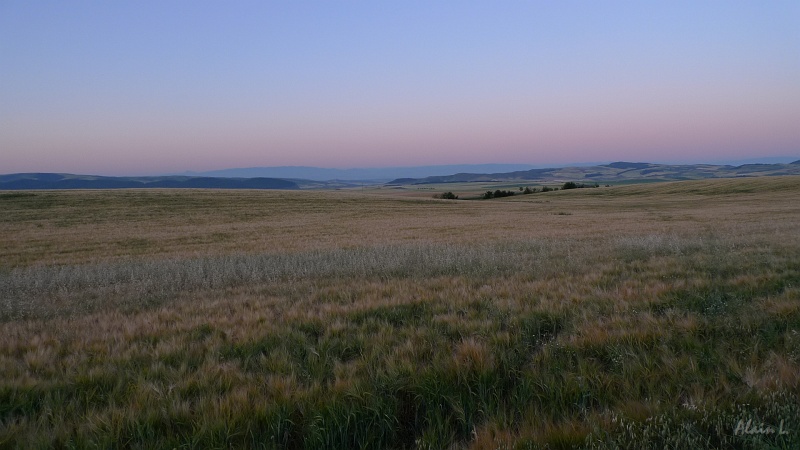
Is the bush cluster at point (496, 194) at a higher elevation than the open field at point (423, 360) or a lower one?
higher

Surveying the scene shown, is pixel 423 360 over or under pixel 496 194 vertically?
under

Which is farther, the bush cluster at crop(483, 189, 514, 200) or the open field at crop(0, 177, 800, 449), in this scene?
the bush cluster at crop(483, 189, 514, 200)

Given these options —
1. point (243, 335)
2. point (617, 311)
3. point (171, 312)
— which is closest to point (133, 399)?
point (243, 335)

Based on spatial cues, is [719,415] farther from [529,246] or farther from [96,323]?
[529,246]

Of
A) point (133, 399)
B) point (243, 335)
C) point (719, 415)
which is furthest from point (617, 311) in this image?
point (133, 399)

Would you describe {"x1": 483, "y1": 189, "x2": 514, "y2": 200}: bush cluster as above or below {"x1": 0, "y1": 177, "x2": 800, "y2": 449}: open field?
above

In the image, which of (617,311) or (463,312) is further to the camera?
(463,312)

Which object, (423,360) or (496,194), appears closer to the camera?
(423,360)

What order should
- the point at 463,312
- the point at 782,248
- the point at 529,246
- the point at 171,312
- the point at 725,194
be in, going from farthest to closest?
the point at 725,194 → the point at 529,246 → the point at 782,248 → the point at 171,312 → the point at 463,312

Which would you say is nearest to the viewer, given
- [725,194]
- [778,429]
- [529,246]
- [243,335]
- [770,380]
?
[778,429]

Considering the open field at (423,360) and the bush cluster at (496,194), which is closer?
the open field at (423,360)

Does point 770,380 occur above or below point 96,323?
above

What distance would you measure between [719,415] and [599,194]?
72499mm

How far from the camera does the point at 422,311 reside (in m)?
5.78
